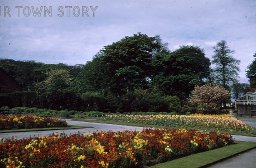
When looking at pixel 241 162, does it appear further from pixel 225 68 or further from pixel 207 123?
pixel 225 68

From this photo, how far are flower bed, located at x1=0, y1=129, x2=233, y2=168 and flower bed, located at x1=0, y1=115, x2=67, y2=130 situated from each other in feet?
31.1

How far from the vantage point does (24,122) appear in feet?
70.9

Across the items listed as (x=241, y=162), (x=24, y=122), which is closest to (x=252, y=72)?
(x=24, y=122)

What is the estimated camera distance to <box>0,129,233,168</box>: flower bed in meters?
8.66

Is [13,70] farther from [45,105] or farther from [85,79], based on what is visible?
[45,105]

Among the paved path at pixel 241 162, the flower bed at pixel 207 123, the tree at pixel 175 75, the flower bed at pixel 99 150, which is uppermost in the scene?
the tree at pixel 175 75

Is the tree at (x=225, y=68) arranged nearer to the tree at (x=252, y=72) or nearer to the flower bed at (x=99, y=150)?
the tree at (x=252, y=72)

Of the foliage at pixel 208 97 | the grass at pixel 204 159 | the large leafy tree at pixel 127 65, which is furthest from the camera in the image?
the large leafy tree at pixel 127 65

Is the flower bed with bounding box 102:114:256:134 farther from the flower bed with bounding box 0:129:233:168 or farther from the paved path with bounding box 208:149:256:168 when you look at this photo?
the flower bed with bounding box 0:129:233:168

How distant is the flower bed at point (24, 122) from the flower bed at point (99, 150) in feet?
31.1

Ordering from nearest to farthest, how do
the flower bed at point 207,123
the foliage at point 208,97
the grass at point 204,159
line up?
the grass at point 204,159 < the flower bed at point 207,123 < the foliage at point 208,97

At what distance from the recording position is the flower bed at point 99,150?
28.4 ft

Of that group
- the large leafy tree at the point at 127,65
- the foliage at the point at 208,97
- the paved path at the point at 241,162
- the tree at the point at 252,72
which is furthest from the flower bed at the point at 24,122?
the tree at the point at 252,72

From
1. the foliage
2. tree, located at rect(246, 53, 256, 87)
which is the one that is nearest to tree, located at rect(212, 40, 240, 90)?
tree, located at rect(246, 53, 256, 87)
